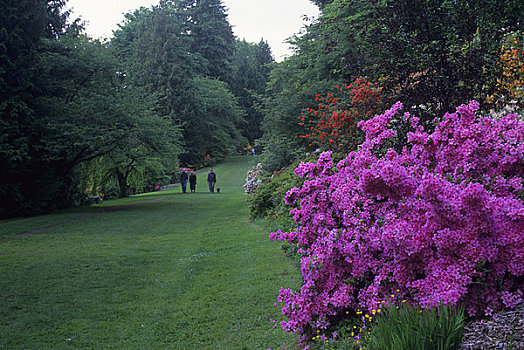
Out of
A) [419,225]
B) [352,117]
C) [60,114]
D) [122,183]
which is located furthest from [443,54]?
[122,183]

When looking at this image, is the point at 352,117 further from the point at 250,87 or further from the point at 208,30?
the point at 250,87

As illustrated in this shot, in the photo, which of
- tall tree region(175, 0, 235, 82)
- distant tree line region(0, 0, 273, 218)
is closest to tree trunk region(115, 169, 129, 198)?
distant tree line region(0, 0, 273, 218)

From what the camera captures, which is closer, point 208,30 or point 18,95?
point 18,95

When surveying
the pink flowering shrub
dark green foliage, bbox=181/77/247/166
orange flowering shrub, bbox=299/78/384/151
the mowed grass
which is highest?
dark green foliage, bbox=181/77/247/166

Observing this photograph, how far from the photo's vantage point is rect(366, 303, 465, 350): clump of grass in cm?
286

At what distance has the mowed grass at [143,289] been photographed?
199 inches

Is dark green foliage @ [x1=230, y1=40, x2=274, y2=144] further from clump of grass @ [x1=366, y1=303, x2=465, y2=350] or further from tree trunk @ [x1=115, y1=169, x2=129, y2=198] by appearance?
clump of grass @ [x1=366, y1=303, x2=465, y2=350]

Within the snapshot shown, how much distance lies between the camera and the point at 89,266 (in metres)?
8.69

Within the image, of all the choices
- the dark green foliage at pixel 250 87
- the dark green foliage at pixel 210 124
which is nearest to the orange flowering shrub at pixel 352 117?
the dark green foliage at pixel 210 124

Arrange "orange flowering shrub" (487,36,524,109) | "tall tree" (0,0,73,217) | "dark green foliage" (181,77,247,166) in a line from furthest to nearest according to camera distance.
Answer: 1. "dark green foliage" (181,77,247,166)
2. "tall tree" (0,0,73,217)
3. "orange flowering shrub" (487,36,524,109)

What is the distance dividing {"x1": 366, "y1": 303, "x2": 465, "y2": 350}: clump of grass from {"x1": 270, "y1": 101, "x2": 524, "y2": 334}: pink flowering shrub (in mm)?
257

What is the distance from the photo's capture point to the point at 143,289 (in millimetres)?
7094

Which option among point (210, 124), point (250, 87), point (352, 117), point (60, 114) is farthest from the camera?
point (250, 87)

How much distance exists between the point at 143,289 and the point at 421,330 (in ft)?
17.0
